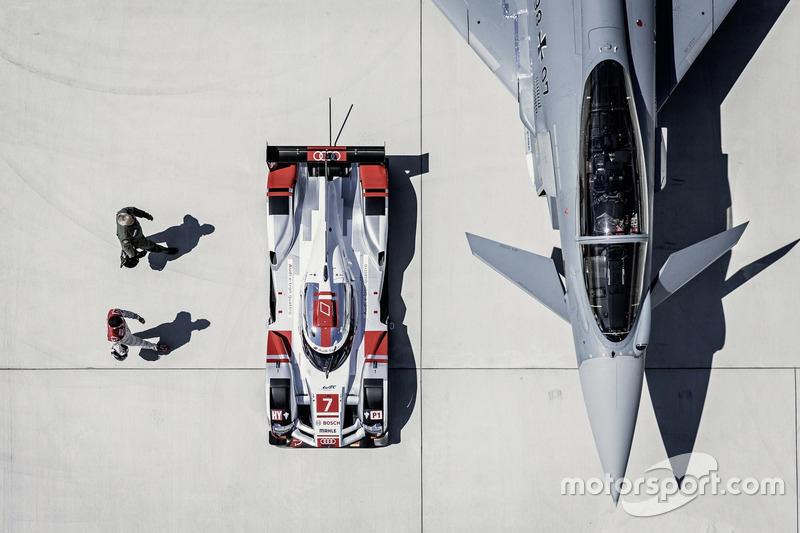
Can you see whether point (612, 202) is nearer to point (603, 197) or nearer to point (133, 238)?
point (603, 197)

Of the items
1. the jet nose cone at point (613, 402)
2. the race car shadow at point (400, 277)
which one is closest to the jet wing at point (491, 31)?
the race car shadow at point (400, 277)

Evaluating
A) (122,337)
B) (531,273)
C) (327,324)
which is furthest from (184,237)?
(531,273)

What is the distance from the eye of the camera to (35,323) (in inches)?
288

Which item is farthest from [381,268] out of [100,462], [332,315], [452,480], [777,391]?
[777,391]

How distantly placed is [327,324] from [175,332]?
2000 mm

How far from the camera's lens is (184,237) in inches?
289

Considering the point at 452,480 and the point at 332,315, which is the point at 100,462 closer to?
the point at 332,315

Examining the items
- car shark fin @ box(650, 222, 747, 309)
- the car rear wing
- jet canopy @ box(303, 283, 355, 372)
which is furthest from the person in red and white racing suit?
car shark fin @ box(650, 222, 747, 309)

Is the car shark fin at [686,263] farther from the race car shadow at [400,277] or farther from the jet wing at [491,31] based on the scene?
Result: the race car shadow at [400,277]

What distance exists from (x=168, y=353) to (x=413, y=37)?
15.4ft

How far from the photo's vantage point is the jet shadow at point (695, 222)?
284 inches

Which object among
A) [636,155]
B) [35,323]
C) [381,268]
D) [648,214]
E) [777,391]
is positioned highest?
[636,155]

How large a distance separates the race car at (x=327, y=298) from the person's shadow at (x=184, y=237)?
1.03 meters

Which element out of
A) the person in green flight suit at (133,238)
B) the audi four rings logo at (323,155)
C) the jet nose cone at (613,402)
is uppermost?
the audi four rings logo at (323,155)
